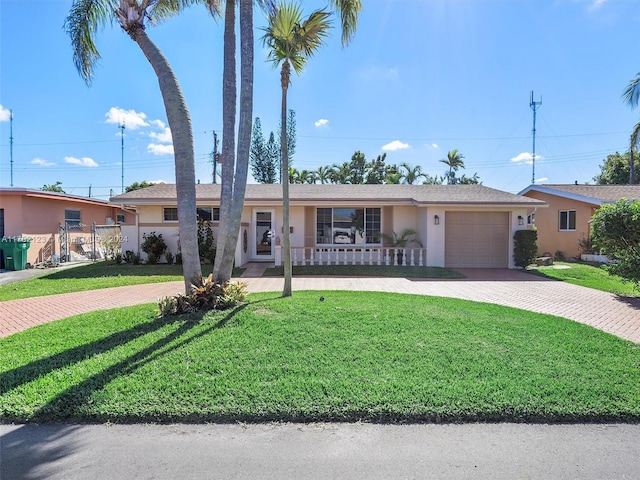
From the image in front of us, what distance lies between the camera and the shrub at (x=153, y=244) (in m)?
14.6

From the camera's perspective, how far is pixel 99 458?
2973 mm

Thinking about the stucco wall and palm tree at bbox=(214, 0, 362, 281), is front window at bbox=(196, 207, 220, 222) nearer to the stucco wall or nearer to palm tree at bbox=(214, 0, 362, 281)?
palm tree at bbox=(214, 0, 362, 281)

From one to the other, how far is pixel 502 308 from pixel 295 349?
15.9 ft

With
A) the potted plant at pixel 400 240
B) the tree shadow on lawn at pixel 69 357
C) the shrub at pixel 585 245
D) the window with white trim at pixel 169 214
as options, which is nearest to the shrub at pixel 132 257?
the window with white trim at pixel 169 214

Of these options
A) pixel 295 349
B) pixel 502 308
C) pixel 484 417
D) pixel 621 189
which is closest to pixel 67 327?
pixel 295 349

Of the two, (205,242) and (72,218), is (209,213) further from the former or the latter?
(72,218)

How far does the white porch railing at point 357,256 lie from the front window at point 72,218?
1138 cm

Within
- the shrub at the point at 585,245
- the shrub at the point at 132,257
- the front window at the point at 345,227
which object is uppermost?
the front window at the point at 345,227

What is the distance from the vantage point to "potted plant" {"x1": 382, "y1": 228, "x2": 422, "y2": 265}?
14820mm

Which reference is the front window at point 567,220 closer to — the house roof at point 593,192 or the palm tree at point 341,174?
the house roof at point 593,192

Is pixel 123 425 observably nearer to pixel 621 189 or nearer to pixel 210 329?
pixel 210 329

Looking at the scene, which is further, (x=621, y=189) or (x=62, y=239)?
(x=621, y=189)

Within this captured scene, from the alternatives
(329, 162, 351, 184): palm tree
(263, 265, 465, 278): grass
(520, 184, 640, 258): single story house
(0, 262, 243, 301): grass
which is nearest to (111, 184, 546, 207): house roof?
(263, 265, 465, 278): grass

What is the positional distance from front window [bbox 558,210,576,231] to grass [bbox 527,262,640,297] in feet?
10.1
